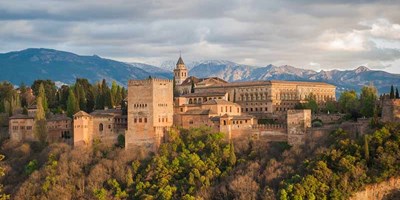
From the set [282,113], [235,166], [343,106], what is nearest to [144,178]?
[235,166]

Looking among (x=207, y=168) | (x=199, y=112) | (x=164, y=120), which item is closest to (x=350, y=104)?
(x=199, y=112)

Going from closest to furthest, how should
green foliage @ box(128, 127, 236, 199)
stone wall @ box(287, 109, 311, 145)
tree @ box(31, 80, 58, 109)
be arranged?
1. green foliage @ box(128, 127, 236, 199)
2. stone wall @ box(287, 109, 311, 145)
3. tree @ box(31, 80, 58, 109)

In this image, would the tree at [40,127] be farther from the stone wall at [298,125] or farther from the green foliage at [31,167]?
the stone wall at [298,125]

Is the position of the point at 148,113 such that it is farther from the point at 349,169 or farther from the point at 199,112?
the point at 349,169

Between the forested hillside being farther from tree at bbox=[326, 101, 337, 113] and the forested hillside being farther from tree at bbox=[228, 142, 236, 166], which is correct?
tree at bbox=[326, 101, 337, 113]

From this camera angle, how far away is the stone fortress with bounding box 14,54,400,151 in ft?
157

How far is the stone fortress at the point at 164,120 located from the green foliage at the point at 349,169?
9.17 feet

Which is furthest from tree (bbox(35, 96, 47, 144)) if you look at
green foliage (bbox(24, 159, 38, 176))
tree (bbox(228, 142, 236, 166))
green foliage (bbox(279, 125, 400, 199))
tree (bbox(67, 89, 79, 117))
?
green foliage (bbox(279, 125, 400, 199))

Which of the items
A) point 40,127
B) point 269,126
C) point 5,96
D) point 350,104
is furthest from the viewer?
point 5,96

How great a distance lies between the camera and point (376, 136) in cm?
4184

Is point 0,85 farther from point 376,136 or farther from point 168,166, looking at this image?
point 376,136

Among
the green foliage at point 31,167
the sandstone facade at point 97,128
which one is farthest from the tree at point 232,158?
the green foliage at point 31,167

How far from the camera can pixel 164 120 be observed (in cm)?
5097

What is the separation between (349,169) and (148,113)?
16477mm
